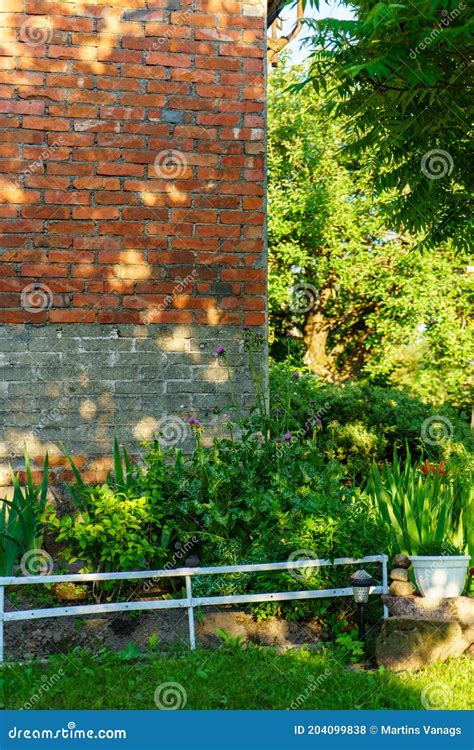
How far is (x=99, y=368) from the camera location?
270 inches

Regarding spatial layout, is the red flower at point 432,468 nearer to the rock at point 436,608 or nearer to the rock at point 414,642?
the rock at point 436,608

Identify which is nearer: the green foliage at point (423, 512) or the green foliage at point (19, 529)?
the green foliage at point (19, 529)

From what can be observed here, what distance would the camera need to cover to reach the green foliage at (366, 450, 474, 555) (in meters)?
5.85

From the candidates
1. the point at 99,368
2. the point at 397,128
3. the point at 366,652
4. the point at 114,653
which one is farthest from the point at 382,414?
the point at 114,653

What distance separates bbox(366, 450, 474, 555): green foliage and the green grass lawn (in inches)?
42.1

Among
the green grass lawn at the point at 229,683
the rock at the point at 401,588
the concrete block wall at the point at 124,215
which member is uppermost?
the concrete block wall at the point at 124,215

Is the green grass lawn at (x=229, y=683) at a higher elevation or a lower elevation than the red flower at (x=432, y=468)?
lower

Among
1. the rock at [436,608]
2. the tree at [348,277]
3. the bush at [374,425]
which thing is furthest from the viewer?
the tree at [348,277]

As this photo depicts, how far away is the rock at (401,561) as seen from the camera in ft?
18.2

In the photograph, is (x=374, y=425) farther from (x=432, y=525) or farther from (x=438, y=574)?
(x=438, y=574)

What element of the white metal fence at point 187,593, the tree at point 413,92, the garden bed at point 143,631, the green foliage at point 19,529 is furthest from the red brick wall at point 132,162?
the garden bed at point 143,631

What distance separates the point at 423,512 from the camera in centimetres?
591

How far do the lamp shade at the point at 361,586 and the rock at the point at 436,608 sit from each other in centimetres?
27

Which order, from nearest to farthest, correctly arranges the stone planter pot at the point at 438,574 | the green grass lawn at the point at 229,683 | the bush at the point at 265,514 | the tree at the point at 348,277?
the green grass lawn at the point at 229,683, the stone planter pot at the point at 438,574, the bush at the point at 265,514, the tree at the point at 348,277
